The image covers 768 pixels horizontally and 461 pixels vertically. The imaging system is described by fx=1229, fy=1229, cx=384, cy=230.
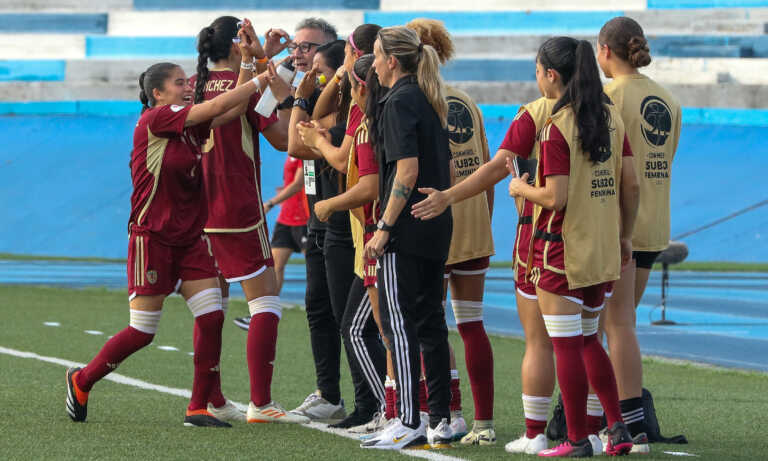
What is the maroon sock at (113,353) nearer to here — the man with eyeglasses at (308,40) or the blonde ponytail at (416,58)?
the man with eyeglasses at (308,40)

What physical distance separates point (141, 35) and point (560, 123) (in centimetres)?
3134

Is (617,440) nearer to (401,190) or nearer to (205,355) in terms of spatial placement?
(401,190)

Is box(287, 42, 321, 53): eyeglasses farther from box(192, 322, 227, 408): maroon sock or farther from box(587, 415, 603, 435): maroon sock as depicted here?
box(587, 415, 603, 435): maroon sock

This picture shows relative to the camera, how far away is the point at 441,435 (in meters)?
5.34

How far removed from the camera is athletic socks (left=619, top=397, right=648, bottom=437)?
18.5ft

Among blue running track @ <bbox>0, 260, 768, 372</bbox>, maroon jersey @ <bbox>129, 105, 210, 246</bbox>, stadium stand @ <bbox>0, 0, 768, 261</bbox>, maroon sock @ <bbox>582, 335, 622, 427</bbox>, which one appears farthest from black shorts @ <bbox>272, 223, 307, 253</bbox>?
stadium stand @ <bbox>0, 0, 768, 261</bbox>

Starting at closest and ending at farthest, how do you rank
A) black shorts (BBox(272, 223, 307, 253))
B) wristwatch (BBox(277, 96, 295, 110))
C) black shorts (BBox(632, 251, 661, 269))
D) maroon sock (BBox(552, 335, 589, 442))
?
maroon sock (BBox(552, 335, 589, 442))
black shorts (BBox(632, 251, 661, 269))
wristwatch (BBox(277, 96, 295, 110))
black shorts (BBox(272, 223, 307, 253))

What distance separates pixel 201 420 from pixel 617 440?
2.04m

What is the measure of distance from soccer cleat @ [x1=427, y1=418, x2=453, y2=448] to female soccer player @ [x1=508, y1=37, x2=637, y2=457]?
0.45 metres

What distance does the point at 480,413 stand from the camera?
18.7ft

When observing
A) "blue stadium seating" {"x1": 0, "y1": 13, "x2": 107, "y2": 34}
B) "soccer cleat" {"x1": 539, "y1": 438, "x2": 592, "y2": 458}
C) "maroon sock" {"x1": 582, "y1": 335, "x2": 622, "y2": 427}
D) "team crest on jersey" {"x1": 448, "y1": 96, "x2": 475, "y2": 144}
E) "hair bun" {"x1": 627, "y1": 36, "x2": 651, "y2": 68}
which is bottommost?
"soccer cleat" {"x1": 539, "y1": 438, "x2": 592, "y2": 458}

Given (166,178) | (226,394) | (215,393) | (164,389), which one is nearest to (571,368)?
(215,393)

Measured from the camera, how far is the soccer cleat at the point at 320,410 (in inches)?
253

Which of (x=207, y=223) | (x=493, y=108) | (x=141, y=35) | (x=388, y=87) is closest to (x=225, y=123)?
(x=207, y=223)
